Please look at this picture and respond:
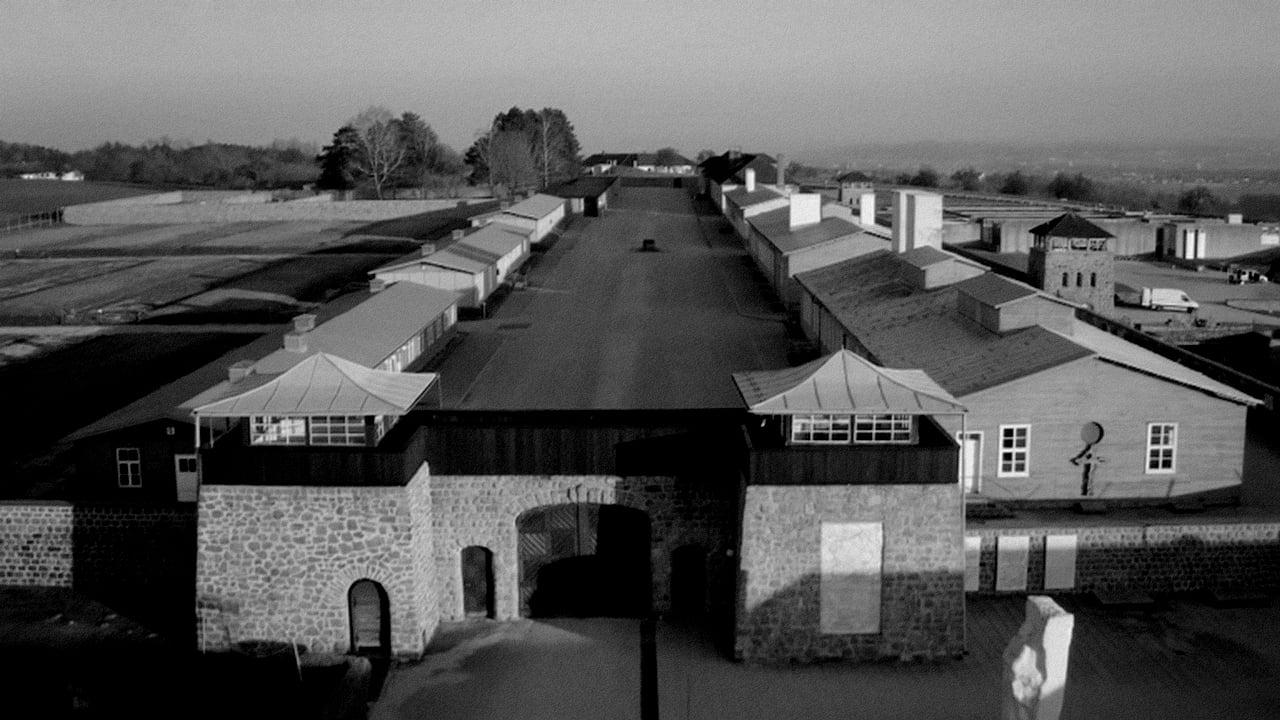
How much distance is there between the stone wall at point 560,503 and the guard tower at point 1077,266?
25.2 meters

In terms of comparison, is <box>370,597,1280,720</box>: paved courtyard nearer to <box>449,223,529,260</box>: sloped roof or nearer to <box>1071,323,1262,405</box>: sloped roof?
<box>1071,323,1262,405</box>: sloped roof

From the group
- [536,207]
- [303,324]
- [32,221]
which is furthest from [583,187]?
[303,324]

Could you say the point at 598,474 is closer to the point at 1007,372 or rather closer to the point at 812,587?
the point at 812,587

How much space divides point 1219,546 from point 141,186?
148 metres

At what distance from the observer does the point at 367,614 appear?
17281 mm

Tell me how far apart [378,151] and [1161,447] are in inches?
3820

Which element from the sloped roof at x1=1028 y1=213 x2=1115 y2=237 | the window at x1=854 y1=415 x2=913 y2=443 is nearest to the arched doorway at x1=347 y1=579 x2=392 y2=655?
the window at x1=854 y1=415 x2=913 y2=443

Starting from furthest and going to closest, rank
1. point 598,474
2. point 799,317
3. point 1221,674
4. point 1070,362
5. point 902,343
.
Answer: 1. point 799,317
2. point 902,343
3. point 1070,362
4. point 598,474
5. point 1221,674

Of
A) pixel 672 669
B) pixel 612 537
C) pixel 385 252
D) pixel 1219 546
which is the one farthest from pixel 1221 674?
pixel 385 252

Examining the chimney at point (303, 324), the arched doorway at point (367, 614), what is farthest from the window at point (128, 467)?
the arched doorway at point (367, 614)

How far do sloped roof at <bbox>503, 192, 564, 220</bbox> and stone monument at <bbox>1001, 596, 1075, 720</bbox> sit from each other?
42356mm

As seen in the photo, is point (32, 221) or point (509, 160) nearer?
point (32, 221)

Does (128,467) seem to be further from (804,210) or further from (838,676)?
(804,210)

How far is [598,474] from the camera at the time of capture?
59.0 feet
